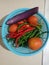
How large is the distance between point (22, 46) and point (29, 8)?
16 centimetres

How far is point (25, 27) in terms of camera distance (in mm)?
758

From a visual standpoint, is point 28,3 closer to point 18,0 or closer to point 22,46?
point 18,0

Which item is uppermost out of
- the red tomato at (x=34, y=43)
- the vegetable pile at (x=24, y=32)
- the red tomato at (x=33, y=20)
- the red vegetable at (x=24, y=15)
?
the red vegetable at (x=24, y=15)

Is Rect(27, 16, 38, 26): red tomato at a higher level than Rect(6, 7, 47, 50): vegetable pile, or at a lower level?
higher

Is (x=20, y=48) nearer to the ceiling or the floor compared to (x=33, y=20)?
nearer to the floor

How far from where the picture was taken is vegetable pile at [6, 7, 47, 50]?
29.5 inches

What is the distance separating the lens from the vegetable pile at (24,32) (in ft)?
2.46

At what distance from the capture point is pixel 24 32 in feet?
2.48

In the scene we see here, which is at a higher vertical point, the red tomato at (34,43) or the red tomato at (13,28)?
the red tomato at (13,28)

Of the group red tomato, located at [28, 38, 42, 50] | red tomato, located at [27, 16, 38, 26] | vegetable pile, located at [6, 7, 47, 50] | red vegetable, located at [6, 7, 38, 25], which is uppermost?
red vegetable, located at [6, 7, 38, 25]

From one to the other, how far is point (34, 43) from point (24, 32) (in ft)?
0.21

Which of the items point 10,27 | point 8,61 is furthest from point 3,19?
point 8,61

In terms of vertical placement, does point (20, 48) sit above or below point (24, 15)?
below

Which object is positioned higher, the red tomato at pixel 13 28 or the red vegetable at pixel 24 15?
the red vegetable at pixel 24 15
